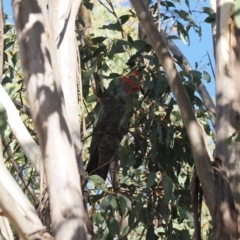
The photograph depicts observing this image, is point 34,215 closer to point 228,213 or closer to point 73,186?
point 73,186

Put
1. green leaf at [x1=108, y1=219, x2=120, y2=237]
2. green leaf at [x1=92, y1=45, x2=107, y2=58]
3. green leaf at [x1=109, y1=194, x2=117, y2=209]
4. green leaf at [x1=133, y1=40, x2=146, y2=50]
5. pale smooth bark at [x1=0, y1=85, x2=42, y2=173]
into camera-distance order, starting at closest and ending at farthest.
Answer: pale smooth bark at [x1=0, y1=85, x2=42, y2=173]
green leaf at [x1=109, y1=194, x2=117, y2=209]
green leaf at [x1=133, y1=40, x2=146, y2=50]
green leaf at [x1=108, y1=219, x2=120, y2=237]
green leaf at [x1=92, y1=45, x2=107, y2=58]

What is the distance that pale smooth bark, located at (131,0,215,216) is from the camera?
236 cm

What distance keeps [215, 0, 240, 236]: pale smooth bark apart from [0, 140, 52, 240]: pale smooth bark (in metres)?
0.77

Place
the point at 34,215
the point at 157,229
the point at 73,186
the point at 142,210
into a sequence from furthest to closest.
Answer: the point at 157,229 → the point at 142,210 → the point at 73,186 → the point at 34,215

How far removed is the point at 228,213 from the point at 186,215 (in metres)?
1.58

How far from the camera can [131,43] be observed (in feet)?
12.5

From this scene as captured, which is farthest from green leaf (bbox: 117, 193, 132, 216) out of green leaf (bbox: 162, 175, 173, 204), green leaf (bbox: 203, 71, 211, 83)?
green leaf (bbox: 203, 71, 211, 83)

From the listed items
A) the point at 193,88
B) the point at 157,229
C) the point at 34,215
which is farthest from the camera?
the point at 157,229

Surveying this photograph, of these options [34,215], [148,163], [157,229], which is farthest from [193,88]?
[34,215]

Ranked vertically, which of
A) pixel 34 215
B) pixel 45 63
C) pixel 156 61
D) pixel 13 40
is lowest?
pixel 34 215

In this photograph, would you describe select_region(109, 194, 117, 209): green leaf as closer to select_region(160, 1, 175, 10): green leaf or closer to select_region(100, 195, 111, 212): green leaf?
select_region(100, 195, 111, 212): green leaf

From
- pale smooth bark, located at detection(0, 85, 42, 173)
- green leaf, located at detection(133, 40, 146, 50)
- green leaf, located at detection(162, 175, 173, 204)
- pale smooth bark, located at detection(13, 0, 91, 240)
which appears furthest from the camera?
green leaf, located at detection(133, 40, 146, 50)

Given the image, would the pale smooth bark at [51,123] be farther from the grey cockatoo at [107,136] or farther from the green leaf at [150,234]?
the grey cockatoo at [107,136]

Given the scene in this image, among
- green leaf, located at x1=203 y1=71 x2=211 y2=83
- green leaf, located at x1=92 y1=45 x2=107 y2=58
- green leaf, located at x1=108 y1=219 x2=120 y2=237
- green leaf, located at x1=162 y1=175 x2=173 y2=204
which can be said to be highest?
green leaf, located at x1=92 y1=45 x2=107 y2=58
